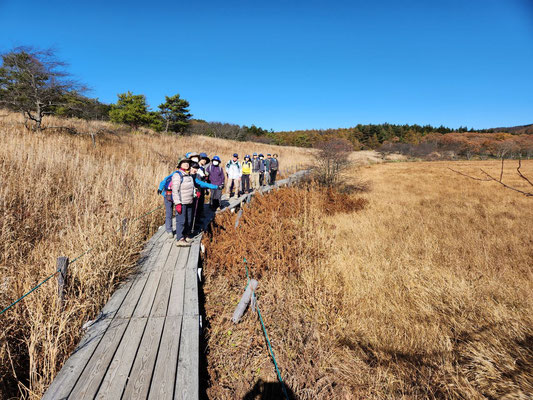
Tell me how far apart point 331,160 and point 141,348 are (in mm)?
10929

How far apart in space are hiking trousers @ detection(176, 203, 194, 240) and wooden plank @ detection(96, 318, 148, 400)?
1941 millimetres

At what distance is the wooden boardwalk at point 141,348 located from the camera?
1.90m

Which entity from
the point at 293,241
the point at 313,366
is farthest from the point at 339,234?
the point at 313,366

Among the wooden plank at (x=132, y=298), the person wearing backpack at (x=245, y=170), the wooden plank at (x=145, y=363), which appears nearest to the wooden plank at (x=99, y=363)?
the wooden plank at (x=132, y=298)

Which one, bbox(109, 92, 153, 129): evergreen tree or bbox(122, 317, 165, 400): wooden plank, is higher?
bbox(109, 92, 153, 129): evergreen tree

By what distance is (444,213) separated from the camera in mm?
8156

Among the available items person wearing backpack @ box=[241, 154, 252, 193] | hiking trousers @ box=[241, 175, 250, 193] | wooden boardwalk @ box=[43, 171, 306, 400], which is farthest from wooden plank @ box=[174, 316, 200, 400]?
hiking trousers @ box=[241, 175, 250, 193]

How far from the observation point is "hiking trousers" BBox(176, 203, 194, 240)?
4.28 metres

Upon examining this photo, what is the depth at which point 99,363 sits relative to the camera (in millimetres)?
2078

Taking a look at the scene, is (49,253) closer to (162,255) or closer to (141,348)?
(162,255)

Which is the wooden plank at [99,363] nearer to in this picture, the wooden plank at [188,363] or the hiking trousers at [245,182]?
the wooden plank at [188,363]

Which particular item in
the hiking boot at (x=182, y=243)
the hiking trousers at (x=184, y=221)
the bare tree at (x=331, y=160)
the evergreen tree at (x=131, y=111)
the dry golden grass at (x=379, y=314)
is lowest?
the dry golden grass at (x=379, y=314)

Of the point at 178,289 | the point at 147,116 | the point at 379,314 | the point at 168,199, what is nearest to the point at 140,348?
the point at 178,289

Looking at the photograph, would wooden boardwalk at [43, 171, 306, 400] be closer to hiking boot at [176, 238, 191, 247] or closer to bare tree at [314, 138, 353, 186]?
hiking boot at [176, 238, 191, 247]
